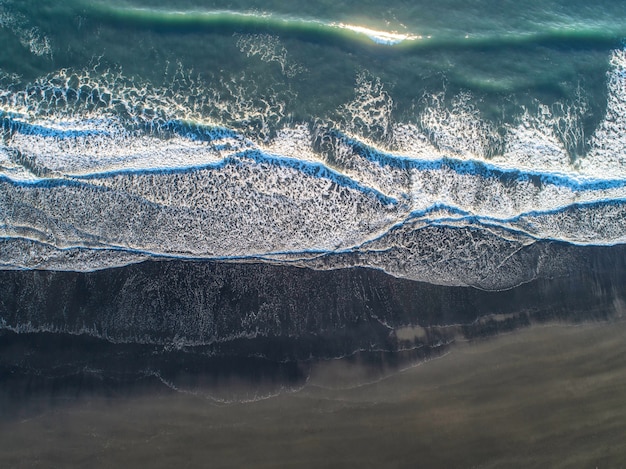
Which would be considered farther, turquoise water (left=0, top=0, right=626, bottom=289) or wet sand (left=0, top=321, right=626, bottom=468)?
turquoise water (left=0, top=0, right=626, bottom=289)

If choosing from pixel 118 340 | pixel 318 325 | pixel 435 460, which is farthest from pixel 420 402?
pixel 118 340

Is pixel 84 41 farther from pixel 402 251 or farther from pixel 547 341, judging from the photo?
pixel 547 341

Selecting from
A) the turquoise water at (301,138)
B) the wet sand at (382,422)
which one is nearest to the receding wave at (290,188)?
the turquoise water at (301,138)

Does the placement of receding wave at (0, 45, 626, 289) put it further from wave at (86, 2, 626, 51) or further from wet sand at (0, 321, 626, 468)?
A: wet sand at (0, 321, 626, 468)

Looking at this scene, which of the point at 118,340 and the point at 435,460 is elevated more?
the point at 118,340

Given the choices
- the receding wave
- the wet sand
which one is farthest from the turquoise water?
the wet sand
